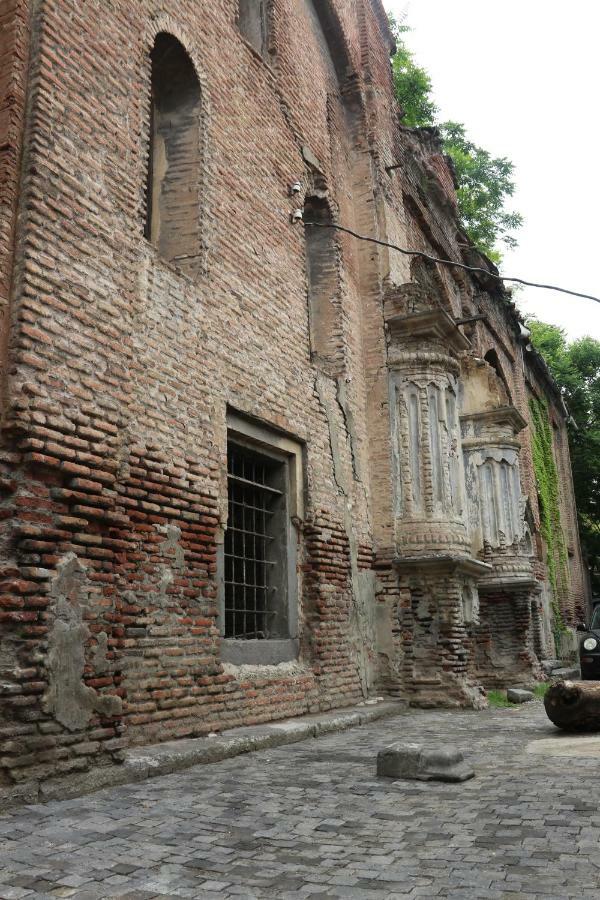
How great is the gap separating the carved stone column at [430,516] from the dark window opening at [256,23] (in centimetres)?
377

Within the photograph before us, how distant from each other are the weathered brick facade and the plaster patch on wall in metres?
0.02

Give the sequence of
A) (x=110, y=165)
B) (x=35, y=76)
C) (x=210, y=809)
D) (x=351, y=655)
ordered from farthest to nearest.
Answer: (x=351, y=655) < (x=110, y=165) < (x=35, y=76) < (x=210, y=809)

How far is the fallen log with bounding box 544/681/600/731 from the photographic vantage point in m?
6.79

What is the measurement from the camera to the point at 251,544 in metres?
8.02

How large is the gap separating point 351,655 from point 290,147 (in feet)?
20.4

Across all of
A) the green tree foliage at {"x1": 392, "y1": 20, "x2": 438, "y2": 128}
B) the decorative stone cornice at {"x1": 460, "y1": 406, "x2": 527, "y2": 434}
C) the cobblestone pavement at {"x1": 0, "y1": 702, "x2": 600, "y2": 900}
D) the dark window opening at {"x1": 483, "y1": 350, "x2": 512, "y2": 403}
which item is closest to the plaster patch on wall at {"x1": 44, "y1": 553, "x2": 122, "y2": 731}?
the cobblestone pavement at {"x1": 0, "y1": 702, "x2": 600, "y2": 900}

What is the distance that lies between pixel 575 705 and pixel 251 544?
3.41 m

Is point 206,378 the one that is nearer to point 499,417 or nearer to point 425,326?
point 425,326

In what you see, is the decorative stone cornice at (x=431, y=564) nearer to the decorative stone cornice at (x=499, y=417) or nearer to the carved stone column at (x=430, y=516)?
the carved stone column at (x=430, y=516)

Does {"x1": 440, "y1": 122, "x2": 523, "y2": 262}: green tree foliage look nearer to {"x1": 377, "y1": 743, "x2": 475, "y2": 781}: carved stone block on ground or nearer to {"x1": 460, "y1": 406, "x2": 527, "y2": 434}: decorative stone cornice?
{"x1": 460, "y1": 406, "x2": 527, "y2": 434}: decorative stone cornice

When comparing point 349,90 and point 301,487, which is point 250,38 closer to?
point 349,90

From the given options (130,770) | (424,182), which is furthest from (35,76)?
(424,182)

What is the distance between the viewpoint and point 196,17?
7727 millimetres

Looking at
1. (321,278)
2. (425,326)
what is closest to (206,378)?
(321,278)
